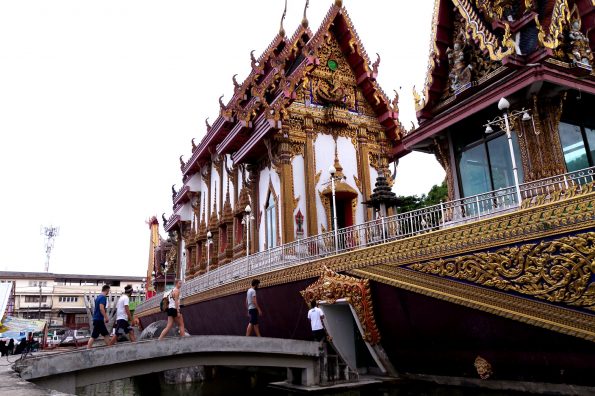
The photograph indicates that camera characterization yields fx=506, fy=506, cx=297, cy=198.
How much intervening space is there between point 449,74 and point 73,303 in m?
58.2

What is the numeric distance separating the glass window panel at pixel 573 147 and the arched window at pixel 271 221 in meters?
8.31

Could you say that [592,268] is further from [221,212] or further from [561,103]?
[221,212]

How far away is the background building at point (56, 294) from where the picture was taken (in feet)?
182

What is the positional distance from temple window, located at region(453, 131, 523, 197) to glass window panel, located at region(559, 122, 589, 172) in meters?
0.89

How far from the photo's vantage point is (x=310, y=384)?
10.0m

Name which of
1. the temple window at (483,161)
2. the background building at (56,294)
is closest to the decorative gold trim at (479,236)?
the temple window at (483,161)

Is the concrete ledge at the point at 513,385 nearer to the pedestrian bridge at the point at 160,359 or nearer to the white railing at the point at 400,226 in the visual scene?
the pedestrian bridge at the point at 160,359

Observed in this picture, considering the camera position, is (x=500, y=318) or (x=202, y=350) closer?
(x=500, y=318)

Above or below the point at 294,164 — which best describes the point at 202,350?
below

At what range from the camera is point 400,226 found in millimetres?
9820

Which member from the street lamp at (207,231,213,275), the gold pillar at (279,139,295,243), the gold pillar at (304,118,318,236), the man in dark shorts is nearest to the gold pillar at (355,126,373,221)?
the gold pillar at (304,118,318,236)

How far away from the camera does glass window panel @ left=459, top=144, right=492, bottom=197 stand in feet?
35.7

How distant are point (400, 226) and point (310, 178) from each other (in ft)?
20.3

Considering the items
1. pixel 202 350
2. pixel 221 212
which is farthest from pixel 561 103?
pixel 221 212
